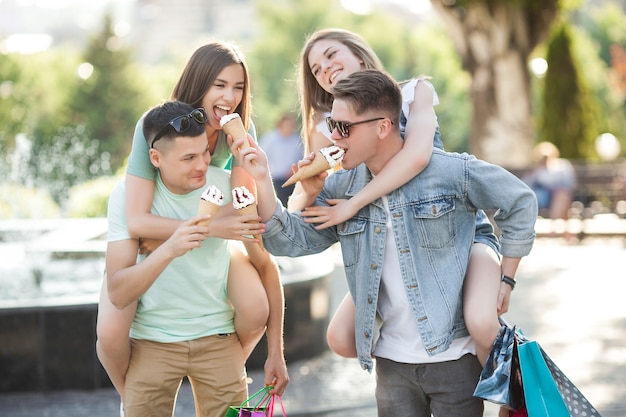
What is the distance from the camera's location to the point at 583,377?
6.94 metres

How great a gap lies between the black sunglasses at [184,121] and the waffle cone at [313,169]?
383 millimetres

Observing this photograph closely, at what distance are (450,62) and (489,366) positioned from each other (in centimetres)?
5755

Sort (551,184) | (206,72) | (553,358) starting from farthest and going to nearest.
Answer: (551,184), (553,358), (206,72)

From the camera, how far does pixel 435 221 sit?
3.42 meters

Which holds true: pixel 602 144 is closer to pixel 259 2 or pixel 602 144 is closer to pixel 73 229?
pixel 73 229

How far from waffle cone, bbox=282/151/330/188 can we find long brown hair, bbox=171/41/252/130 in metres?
0.36

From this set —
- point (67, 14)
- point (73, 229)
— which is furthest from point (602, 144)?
point (67, 14)

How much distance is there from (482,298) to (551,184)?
1406 cm

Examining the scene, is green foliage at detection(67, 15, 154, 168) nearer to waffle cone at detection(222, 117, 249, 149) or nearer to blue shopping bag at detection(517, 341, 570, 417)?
waffle cone at detection(222, 117, 249, 149)

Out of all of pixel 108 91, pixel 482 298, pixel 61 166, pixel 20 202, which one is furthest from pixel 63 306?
pixel 108 91

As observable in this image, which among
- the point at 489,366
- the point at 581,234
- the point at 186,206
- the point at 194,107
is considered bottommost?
the point at 581,234

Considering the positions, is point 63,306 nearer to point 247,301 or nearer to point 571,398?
point 247,301

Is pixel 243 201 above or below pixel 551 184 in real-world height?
above

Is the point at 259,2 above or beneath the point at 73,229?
above
